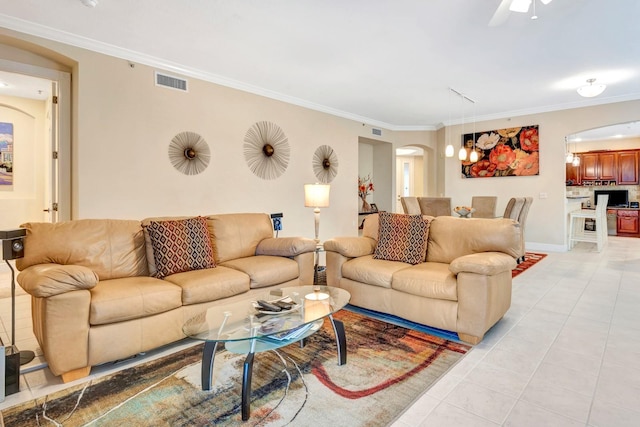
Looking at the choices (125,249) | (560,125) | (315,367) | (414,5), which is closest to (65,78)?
(125,249)

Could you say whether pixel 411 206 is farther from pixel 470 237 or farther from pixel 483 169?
pixel 470 237

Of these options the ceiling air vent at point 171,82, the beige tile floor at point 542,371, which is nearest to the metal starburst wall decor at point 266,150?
the ceiling air vent at point 171,82

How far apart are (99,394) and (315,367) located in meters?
1.24

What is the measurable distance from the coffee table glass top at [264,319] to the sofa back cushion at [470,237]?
131 centimetres

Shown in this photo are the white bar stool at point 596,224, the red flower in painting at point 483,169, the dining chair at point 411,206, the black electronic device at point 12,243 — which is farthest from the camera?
the red flower in painting at point 483,169

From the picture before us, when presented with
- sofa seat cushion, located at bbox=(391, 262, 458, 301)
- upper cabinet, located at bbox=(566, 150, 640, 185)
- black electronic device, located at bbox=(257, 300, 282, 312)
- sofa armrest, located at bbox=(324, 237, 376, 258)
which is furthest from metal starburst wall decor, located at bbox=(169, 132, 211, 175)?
upper cabinet, located at bbox=(566, 150, 640, 185)

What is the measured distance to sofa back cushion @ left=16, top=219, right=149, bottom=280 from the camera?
7.96 ft

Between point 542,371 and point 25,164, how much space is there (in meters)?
7.64

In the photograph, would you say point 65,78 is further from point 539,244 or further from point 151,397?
point 539,244

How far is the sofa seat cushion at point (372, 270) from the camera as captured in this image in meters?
2.95

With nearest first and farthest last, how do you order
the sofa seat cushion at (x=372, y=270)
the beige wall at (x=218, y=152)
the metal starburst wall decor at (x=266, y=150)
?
1. the sofa seat cushion at (x=372, y=270)
2. the beige wall at (x=218, y=152)
3. the metal starburst wall decor at (x=266, y=150)

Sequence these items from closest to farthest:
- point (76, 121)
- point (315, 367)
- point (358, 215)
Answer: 1. point (315, 367)
2. point (76, 121)
3. point (358, 215)

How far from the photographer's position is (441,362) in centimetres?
228

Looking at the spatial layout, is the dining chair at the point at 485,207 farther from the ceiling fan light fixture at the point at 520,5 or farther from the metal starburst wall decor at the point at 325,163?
the ceiling fan light fixture at the point at 520,5
